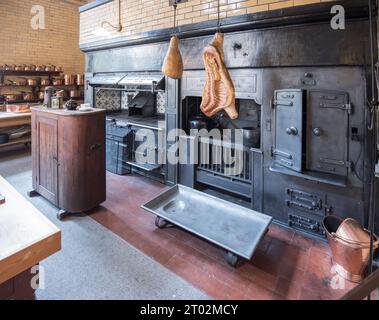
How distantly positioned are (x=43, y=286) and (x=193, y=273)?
1049 millimetres

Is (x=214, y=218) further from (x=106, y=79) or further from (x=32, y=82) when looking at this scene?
(x=32, y=82)

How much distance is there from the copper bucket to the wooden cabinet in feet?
7.60

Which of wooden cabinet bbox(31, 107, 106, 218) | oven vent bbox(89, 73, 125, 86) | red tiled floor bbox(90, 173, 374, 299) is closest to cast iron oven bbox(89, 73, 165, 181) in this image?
oven vent bbox(89, 73, 125, 86)

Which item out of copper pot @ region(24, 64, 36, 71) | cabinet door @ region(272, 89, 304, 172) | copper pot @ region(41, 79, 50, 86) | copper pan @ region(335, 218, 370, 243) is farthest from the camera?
copper pot @ region(41, 79, 50, 86)

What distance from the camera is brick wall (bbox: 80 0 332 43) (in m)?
2.60

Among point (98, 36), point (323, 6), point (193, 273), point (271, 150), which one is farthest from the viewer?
point (98, 36)

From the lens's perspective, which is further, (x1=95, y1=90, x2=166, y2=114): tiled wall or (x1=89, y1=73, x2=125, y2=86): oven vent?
(x1=95, y1=90, x2=166, y2=114): tiled wall

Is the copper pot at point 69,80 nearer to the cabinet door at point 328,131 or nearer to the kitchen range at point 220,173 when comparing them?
the kitchen range at point 220,173

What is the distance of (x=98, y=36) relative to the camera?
455 centimetres

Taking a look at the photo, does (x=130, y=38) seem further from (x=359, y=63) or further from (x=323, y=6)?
(x=359, y=63)

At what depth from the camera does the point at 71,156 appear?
104 inches

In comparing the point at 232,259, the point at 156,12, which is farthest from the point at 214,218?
the point at 156,12

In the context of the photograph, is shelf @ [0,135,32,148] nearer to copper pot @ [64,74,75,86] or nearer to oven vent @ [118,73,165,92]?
copper pot @ [64,74,75,86]
